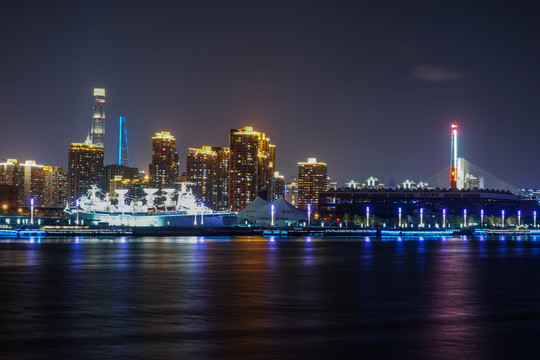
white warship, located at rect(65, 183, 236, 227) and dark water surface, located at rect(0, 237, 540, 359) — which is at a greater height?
white warship, located at rect(65, 183, 236, 227)

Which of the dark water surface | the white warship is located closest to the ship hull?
the white warship

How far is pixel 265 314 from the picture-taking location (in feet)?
70.9

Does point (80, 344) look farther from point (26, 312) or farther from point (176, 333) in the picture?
point (26, 312)

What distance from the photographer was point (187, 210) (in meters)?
167

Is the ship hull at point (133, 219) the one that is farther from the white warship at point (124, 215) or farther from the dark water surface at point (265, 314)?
the dark water surface at point (265, 314)

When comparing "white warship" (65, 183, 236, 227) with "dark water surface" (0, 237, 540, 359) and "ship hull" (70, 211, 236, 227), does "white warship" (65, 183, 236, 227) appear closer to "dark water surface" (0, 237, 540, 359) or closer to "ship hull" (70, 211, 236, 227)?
"ship hull" (70, 211, 236, 227)

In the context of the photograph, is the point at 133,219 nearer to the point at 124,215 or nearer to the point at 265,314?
the point at 124,215

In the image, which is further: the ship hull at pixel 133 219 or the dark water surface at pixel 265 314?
the ship hull at pixel 133 219

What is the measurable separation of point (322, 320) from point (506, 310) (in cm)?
663

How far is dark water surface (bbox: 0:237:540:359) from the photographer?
16.1 m

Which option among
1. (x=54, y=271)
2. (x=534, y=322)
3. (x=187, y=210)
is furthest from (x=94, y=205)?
(x=534, y=322)

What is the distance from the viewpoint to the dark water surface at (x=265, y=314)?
16.1m

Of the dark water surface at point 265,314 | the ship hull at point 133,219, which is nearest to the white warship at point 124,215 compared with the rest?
the ship hull at point 133,219

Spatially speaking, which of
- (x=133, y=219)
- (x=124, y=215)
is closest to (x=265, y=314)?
(x=124, y=215)
